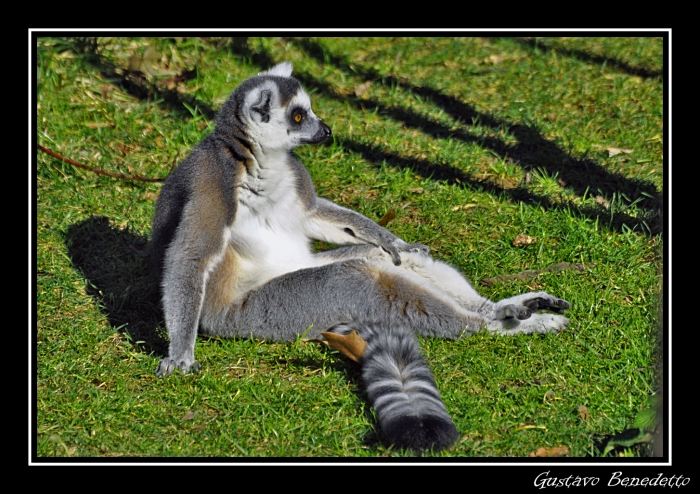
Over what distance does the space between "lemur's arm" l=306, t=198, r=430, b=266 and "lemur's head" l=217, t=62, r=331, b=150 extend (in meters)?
0.45

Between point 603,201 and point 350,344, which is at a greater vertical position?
point 603,201

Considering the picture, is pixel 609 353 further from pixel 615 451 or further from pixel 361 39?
pixel 361 39

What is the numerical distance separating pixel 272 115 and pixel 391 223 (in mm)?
1325

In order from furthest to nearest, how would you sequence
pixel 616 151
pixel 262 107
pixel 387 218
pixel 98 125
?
pixel 98 125, pixel 616 151, pixel 387 218, pixel 262 107

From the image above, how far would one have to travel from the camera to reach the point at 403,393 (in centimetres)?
326

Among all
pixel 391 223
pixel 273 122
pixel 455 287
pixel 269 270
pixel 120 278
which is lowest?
pixel 455 287

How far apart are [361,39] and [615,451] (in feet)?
16.9

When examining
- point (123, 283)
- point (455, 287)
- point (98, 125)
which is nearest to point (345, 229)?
point (455, 287)

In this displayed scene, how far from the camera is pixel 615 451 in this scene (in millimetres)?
3082

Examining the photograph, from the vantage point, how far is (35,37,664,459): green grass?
3438 mm

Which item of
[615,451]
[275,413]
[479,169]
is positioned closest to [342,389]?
[275,413]

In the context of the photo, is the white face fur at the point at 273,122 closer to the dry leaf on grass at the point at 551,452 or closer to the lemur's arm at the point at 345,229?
the lemur's arm at the point at 345,229

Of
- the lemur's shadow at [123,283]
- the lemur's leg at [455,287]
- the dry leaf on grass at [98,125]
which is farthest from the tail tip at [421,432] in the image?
the dry leaf on grass at [98,125]

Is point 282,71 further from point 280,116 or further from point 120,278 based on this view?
point 120,278
